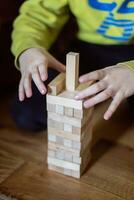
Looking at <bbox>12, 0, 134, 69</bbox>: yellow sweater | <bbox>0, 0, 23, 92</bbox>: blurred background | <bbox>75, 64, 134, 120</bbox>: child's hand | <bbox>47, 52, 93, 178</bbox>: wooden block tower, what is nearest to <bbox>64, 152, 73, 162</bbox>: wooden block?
<bbox>47, 52, 93, 178</bbox>: wooden block tower

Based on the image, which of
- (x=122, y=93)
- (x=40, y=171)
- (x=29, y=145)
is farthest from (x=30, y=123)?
(x=122, y=93)

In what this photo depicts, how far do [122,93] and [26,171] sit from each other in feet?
0.88

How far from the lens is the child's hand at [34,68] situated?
0.72 m

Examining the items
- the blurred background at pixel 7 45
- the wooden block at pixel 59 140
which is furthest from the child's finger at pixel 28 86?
the blurred background at pixel 7 45

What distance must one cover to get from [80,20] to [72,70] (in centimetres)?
31

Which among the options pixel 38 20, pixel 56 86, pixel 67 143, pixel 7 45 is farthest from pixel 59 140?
pixel 7 45

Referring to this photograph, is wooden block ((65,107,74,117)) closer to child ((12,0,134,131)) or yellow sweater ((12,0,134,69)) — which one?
child ((12,0,134,131))

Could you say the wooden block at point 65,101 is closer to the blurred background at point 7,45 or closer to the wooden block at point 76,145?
the wooden block at point 76,145

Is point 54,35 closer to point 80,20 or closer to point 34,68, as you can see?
point 80,20

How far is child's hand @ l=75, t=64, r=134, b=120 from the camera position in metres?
0.67

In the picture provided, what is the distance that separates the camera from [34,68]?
74cm

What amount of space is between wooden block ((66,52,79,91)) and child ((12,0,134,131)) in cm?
7

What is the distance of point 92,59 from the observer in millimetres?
1005

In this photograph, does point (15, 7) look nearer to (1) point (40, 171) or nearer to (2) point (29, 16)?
(2) point (29, 16)
